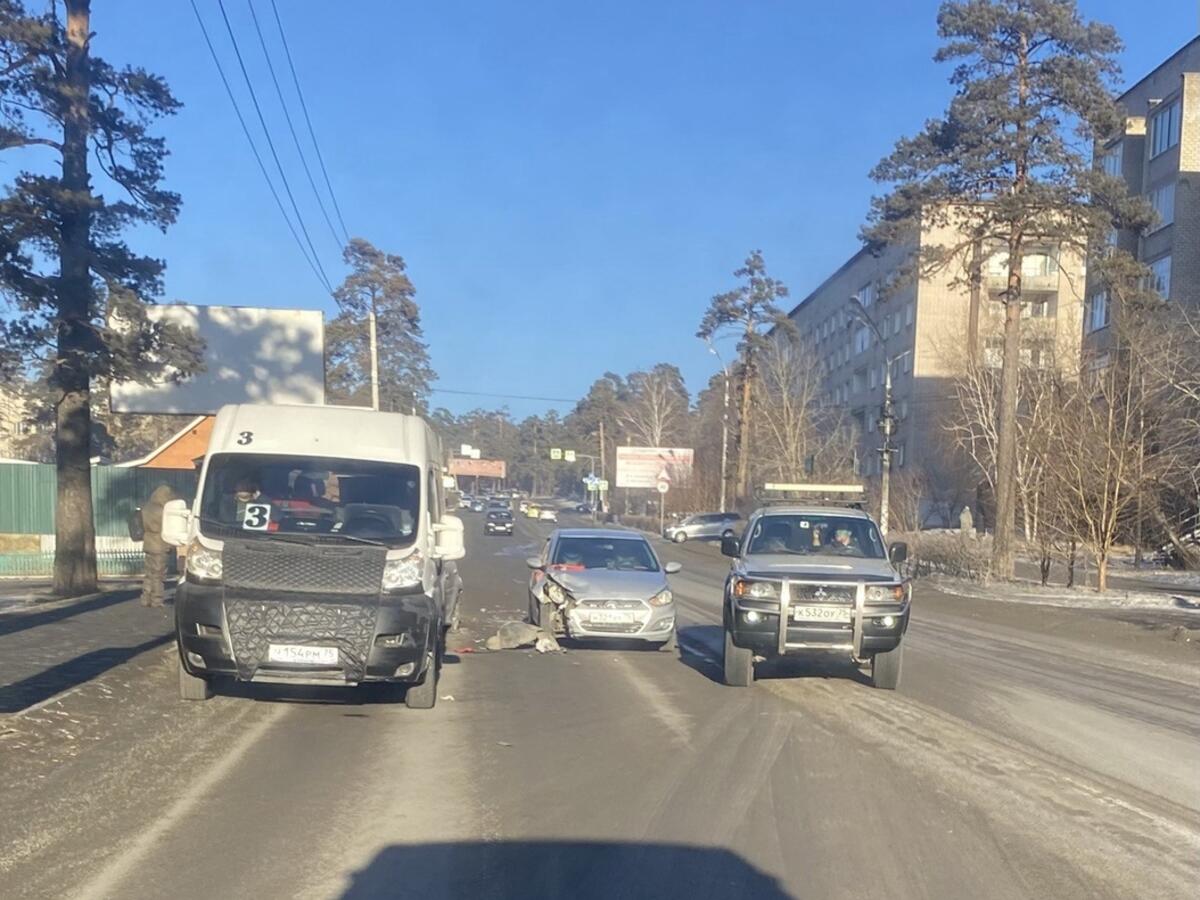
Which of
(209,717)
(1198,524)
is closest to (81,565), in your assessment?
(209,717)

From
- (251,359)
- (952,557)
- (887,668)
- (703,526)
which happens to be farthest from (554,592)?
(703,526)

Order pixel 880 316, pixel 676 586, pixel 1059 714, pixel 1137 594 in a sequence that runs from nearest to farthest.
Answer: pixel 1059 714
pixel 1137 594
pixel 676 586
pixel 880 316

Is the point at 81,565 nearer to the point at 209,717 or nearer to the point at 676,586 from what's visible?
the point at 209,717

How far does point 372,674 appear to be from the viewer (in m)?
9.42

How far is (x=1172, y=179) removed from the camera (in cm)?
4728

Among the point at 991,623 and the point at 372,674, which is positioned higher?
the point at 372,674

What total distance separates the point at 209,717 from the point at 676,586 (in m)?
20.4

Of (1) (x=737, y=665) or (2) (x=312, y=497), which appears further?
(1) (x=737, y=665)

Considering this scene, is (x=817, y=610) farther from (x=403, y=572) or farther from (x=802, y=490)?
(x=403, y=572)

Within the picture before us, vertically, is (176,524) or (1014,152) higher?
(1014,152)

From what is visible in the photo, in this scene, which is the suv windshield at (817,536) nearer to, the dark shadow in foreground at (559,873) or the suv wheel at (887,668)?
the suv wheel at (887,668)

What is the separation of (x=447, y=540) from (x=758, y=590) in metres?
3.27

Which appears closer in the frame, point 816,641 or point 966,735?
point 966,735

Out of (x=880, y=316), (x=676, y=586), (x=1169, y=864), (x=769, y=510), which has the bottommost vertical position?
(x=676, y=586)
